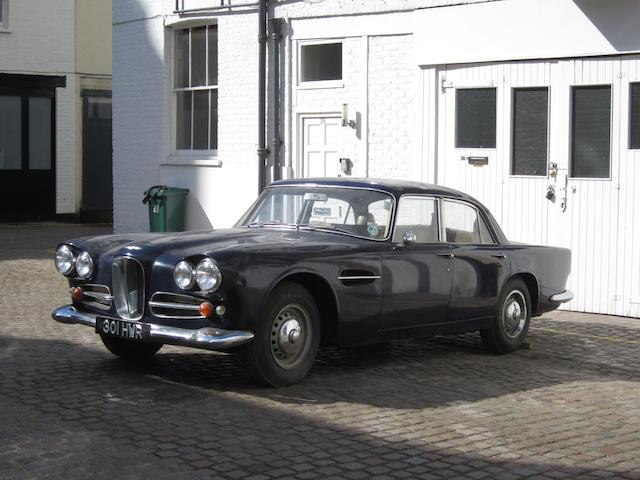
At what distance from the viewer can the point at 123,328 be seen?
727 centimetres

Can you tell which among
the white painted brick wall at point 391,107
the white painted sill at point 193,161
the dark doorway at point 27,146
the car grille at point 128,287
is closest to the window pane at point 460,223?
the car grille at point 128,287

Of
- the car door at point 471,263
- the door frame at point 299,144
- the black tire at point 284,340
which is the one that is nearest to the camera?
the black tire at point 284,340

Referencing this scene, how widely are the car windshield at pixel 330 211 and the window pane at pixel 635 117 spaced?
14.0 feet

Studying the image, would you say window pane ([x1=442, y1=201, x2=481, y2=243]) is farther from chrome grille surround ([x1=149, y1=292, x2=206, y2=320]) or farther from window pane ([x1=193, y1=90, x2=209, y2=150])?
window pane ([x1=193, y1=90, x2=209, y2=150])

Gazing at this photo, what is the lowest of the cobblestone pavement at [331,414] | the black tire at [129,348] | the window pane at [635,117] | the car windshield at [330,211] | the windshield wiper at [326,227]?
the cobblestone pavement at [331,414]

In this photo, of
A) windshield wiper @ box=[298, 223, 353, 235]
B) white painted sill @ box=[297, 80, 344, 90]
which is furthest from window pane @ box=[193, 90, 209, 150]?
windshield wiper @ box=[298, 223, 353, 235]

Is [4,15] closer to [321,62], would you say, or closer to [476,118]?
[321,62]

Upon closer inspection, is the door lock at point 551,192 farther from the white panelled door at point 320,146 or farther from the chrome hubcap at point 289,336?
the chrome hubcap at point 289,336

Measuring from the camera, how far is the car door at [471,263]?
8.57 meters

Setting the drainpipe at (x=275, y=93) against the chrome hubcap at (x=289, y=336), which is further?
the drainpipe at (x=275, y=93)

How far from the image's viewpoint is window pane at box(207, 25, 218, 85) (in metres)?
16.3

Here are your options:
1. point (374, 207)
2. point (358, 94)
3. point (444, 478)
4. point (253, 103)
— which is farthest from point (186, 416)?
point (253, 103)

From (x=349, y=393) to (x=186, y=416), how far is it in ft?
4.29

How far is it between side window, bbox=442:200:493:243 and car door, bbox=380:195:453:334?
16 cm
